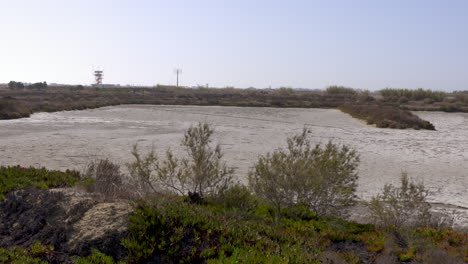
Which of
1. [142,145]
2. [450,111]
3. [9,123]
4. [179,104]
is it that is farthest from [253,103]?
[142,145]

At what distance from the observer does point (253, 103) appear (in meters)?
54.9

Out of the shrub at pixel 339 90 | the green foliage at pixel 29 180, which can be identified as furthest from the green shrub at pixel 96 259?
the shrub at pixel 339 90

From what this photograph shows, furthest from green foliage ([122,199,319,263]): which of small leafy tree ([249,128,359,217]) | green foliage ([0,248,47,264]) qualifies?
small leafy tree ([249,128,359,217])

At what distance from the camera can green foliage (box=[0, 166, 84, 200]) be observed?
766cm

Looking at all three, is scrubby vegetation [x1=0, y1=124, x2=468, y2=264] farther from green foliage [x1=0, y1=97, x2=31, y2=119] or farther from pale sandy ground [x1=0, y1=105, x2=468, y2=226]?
green foliage [x1=0, y1=97, x2=31, y2=119]

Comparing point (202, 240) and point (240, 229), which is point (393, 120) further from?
point (202, 240)

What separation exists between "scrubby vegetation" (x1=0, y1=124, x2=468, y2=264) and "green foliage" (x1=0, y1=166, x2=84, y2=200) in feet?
0.09

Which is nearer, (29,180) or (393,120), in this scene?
(29,180)

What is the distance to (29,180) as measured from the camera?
8109mm

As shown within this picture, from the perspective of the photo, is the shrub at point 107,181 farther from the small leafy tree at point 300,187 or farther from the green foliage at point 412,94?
the green foliage at point 412,94

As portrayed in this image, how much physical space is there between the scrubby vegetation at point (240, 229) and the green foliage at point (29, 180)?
0.03 m

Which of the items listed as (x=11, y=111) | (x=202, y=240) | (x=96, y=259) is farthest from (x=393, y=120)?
(x=96, y=259)

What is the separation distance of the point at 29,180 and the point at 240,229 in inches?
181

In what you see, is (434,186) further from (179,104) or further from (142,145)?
(179,104)
